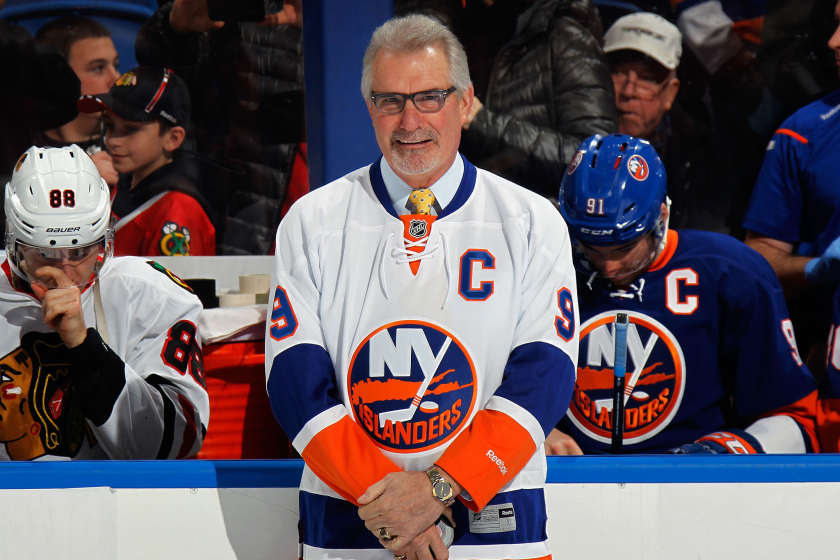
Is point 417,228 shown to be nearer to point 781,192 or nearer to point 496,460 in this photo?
point 496,460

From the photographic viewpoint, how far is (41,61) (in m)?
3.76

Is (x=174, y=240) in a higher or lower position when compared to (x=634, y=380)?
higher

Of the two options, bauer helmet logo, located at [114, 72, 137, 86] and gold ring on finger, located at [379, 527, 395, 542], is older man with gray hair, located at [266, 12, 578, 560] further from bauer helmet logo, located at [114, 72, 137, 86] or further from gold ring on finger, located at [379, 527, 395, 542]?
bauer helmet logo, located at [114, 72, 137, 86]

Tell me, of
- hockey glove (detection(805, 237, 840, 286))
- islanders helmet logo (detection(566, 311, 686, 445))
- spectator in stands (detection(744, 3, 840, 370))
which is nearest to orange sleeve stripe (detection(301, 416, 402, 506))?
islanders helmet logo (detection(566, 311, 686, 445))

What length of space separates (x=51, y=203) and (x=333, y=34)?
4.36 feet

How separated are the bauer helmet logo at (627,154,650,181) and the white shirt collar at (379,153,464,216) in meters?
0.92

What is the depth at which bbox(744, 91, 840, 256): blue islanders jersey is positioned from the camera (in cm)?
314

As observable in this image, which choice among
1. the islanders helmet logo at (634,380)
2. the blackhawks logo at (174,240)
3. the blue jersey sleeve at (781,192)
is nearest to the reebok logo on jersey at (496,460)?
the islanders helmet logo at (634,380)

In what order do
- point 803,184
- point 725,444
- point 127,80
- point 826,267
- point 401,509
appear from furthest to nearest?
point 127,80
point 803,184
point 826,267
point 725,444
point 401,509

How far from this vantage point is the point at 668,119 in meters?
3.74

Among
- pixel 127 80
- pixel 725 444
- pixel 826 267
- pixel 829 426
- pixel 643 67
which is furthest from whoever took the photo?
pixel 643 67

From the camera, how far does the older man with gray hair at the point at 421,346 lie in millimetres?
1312

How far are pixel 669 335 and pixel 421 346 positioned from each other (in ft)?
3.55

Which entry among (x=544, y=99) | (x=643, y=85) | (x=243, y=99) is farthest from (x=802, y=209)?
(x=243, y=99)
